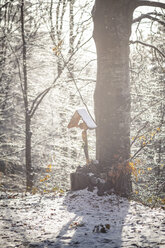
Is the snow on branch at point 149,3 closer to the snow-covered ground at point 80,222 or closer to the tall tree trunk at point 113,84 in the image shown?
the tall tree trunk at point 113,84

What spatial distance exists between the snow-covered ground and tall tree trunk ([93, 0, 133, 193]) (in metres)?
0.93

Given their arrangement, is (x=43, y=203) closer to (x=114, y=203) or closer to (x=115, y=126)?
(x=114, y=203)

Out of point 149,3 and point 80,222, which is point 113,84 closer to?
point 149,3

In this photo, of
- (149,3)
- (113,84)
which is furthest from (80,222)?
(149,3)

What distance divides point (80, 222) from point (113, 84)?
2.82 meters

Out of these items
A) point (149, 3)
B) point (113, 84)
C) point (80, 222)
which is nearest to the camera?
point (80, 222)

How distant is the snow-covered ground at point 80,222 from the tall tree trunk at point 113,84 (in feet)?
3.05

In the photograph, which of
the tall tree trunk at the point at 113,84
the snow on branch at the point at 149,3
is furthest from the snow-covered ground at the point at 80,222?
the snow on branch at the point at 149,3

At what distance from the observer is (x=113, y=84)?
16.0 ft

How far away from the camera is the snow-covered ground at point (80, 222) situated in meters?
2.68

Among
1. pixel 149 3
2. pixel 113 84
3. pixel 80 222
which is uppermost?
pixel 149 3

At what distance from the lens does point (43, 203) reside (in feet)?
14.6

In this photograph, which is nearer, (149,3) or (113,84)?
(113,84)

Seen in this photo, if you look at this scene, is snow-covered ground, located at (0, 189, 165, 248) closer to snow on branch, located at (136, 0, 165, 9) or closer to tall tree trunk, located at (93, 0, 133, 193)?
tall tree trunk, located at (93, 0, 133, 193)
